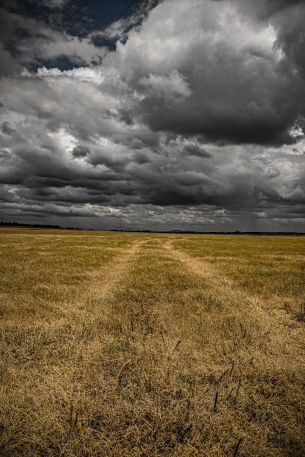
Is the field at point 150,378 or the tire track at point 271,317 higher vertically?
the field at point 150,378

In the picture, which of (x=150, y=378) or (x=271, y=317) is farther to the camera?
(x=271, y=317)

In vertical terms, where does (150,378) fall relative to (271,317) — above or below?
above

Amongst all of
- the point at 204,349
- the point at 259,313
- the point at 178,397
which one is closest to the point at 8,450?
the point at 178,397

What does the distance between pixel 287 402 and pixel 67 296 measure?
9588 mm

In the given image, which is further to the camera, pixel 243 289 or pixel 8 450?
pixel 243 289

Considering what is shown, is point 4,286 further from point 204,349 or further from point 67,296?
point 204,349

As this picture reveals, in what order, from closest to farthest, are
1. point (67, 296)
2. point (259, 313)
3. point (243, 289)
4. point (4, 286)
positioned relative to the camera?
point (259, 313) → point (67, 296) → point (4, 286) → point (243, 289)

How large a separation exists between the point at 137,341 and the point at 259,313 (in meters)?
5.26

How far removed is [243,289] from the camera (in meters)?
15.4

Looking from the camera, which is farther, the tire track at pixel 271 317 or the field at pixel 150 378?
the tire track at pixel 271 317

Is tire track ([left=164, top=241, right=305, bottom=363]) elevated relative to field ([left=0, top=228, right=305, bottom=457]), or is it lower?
lower

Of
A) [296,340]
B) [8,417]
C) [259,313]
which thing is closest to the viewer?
[8,417]

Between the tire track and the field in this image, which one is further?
the tire track

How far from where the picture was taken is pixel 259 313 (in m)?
10.6
